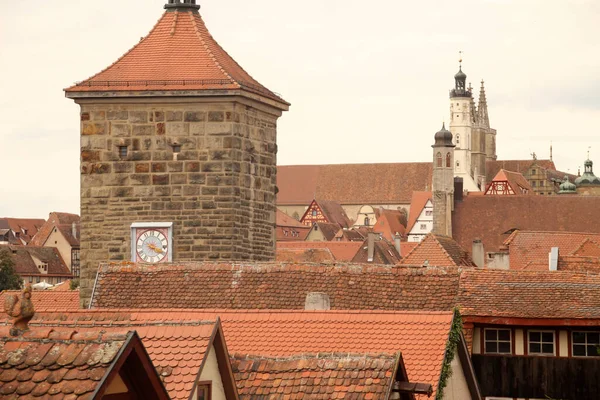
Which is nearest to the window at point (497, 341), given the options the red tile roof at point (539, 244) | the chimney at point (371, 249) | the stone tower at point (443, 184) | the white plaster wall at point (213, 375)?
the white plaster wall at point (213, 375)

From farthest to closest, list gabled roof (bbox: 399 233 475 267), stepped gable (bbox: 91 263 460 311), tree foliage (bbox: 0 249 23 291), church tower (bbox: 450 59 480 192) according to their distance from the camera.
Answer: church tower (bbox: 450 59 480 192)
tree foliage (bbox: 0 249 23 291)
gabled roof (bbox: 399 233 475 267)
stepped gable (bbox: 91 263 460 311)

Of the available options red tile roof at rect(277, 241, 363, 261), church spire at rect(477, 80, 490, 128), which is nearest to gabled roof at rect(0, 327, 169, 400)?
red tile roof at rect(277, 241, 363, 261)

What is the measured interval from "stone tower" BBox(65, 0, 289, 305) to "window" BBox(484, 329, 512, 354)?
412 centimetres

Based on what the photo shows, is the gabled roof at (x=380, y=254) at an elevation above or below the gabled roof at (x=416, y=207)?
below

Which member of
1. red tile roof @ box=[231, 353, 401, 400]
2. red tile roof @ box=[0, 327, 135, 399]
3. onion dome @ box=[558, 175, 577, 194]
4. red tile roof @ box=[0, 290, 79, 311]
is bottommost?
red tile roof @ box=[0, 290, 79, 311]

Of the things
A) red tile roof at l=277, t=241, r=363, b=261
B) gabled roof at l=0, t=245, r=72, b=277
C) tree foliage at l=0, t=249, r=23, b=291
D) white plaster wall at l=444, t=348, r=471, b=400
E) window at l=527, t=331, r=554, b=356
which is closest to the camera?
white plaster wall at l=444, t=348, r=471, b=400

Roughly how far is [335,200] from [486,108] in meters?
26.4

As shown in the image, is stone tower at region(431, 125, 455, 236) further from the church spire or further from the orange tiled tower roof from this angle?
the church spire

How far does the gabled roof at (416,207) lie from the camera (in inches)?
6166

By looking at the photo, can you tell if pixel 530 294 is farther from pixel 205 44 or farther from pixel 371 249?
pixel 371 249

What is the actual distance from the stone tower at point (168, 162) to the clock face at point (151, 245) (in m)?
0.12

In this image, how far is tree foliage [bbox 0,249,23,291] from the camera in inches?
4254

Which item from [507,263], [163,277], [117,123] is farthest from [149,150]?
[507,263]

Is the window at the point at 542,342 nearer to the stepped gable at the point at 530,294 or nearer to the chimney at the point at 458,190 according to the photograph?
the stepped gable at the point at 530,294
